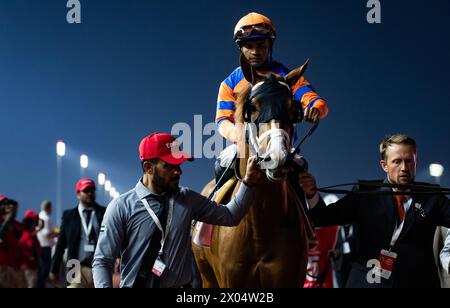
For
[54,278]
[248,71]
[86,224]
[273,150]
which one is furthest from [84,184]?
[273,150]

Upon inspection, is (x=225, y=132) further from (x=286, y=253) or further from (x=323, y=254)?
(x=323, y=254)

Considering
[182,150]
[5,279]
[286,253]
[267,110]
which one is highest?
[267,110]

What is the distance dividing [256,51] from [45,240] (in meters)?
9.19

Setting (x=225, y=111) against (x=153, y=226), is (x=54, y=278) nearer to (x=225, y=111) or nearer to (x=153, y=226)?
(x=225, y=111)

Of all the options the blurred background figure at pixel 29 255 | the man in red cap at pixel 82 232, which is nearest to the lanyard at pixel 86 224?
the man in red cap at pixel 82 232

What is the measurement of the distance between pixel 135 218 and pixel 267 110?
1.14 metres

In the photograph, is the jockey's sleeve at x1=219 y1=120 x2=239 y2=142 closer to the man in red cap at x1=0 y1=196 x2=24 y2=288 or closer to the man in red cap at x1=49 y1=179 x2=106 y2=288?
the man in red cap at x1=49 y1=179 x2=106 y2=288

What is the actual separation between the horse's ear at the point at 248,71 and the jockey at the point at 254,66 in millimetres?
220

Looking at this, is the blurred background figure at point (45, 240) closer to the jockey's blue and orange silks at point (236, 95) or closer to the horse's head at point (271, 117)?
the jockey's blue and orange silks at point (236, 95)

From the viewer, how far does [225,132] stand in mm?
5020

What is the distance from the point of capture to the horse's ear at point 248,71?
4.80 m
